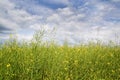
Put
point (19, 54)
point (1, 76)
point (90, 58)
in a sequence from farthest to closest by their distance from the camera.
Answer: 1. point (90, 58)
2. point (19, 54)
3. point (1, 76)

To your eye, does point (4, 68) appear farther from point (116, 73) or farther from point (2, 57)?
point (116, 73)

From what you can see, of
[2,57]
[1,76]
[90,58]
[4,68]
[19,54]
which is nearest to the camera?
[1,76]

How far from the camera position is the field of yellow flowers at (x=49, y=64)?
19.5ft

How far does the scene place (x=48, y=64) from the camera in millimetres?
6512

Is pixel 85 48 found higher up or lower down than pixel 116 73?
higher up

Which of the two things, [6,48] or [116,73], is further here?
[116,73]

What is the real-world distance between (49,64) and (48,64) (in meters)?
0.04

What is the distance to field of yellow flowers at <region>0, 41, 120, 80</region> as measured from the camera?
5.95 meters

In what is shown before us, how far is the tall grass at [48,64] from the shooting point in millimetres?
5957

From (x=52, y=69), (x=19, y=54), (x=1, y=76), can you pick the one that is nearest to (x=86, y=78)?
(x=52, y=69)

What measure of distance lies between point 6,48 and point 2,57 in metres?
0.57

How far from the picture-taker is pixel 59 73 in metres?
6.29

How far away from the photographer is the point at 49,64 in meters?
6.48

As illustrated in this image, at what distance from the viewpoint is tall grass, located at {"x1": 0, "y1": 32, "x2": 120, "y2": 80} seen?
5.96 meters
